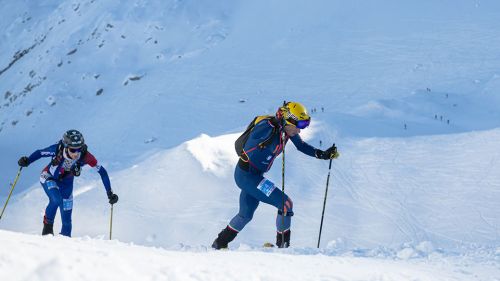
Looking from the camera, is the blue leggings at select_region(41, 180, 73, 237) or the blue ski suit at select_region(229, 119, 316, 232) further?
the blue leggings at select_region(41, 180, 73, 237)

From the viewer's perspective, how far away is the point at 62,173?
8.37 metres

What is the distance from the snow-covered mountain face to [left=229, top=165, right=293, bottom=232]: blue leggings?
5.50ft

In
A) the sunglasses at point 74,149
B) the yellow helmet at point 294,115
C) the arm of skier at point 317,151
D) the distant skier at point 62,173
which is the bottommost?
the distant skier at point 62,173

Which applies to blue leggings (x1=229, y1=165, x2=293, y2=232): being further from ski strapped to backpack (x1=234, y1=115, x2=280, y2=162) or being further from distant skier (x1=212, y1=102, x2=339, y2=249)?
ski strapped to backpack (x1=234, y1=115, x2=280, y2=162)

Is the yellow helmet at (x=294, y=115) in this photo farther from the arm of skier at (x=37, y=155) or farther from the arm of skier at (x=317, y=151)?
the arm of skier at (x=37, y=155)

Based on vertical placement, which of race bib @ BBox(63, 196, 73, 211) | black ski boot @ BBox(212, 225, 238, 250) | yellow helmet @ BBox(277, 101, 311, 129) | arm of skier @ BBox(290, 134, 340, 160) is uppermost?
yellow helmet @ BBox(277, 101, 311, 129)

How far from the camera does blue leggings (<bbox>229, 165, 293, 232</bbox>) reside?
7.14 m

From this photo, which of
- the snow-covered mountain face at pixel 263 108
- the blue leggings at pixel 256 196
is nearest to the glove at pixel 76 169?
the blue leggings at pixel 256 196

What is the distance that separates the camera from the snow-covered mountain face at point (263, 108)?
1160cm

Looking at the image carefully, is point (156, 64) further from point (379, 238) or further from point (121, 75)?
point (379, 238)

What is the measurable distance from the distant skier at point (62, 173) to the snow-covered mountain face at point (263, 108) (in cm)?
306

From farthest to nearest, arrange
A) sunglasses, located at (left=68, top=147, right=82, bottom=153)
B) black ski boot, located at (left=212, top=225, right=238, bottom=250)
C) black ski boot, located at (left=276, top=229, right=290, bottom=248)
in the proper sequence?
sunglasses, located at (left=68, top=147, right=82, bottom=153) → black ski boot, located at (left=212, top=225, right=238, bottom=250) → black ski boot, located at (left=276, top=229, right=290, bottom=248)

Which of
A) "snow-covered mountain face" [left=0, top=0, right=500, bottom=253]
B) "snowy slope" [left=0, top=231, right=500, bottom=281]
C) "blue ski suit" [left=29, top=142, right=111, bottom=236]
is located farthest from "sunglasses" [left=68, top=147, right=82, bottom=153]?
"snow-covered mountain face" [left=0, top=0, right=500, bottom=253]

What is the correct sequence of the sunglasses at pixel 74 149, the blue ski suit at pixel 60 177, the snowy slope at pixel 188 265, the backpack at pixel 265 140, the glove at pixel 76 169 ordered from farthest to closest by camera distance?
the glove at pixel 76 169 < the blue ski suit at pixel 60 177 < the sunglasses at pixel 74 149 < the backpack at pixel 265 140 < the snowy slope at pixel 188 265
